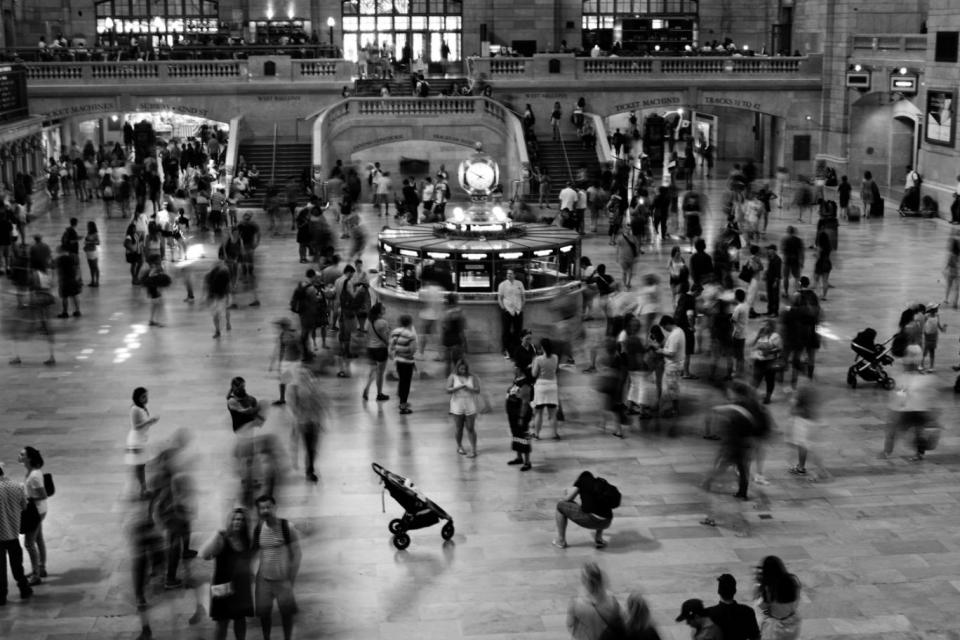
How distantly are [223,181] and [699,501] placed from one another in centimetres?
2524

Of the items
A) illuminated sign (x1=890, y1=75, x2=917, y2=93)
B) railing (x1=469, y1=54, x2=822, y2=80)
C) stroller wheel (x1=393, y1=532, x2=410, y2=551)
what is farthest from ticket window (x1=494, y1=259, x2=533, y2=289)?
railing (x1=469, y1=54, x2=822, y2=80)

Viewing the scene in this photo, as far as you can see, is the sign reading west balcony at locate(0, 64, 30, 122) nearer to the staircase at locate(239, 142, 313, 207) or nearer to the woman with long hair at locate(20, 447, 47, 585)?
the staircase at locate(239, 142, 313, 207)

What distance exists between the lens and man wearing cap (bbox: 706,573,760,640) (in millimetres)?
10008

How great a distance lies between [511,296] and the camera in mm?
20422

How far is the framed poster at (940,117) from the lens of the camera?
35219mm

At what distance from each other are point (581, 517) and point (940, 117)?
26.1 m

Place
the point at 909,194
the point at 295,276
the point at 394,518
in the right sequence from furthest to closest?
1. the point at 909,194
2. the point at 295,276
3. the point at 394,518

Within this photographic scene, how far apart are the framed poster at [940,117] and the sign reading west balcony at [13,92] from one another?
2463 cm

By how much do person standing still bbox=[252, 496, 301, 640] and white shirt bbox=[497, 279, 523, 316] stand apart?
9.62 meters

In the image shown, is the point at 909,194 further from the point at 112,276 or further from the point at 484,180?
the point at 112,276

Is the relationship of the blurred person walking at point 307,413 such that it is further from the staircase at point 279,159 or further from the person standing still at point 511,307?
the staircase at point 279,159

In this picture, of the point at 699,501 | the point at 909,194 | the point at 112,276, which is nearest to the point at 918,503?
the point at 699,501

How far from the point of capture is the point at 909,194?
35.8m

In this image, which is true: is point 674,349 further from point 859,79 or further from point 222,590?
point 859,79
